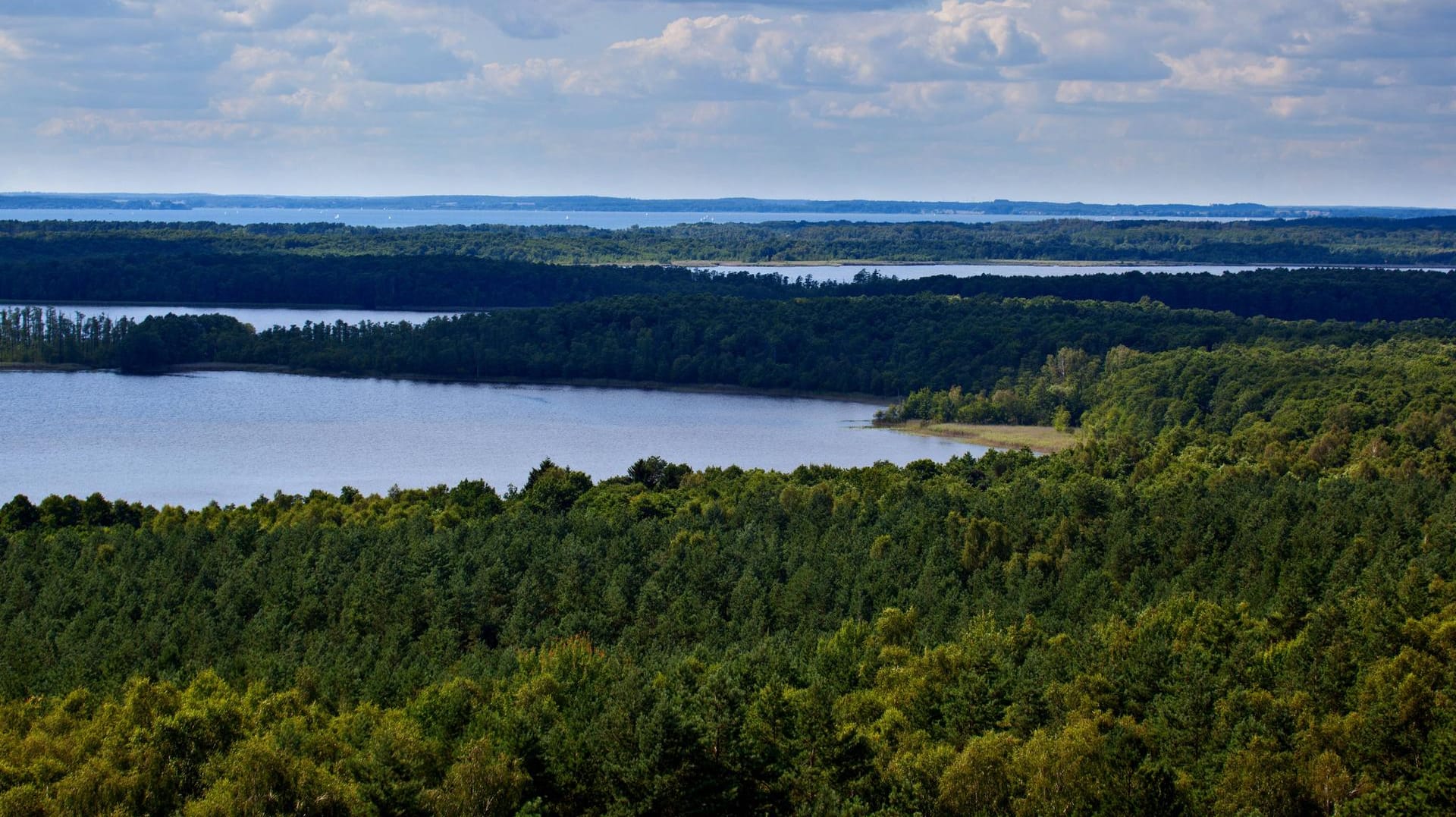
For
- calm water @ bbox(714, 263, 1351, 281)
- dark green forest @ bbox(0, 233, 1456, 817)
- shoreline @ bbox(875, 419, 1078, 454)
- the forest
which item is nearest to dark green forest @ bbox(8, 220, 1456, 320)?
the forest

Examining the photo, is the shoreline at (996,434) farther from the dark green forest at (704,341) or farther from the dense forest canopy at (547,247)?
the dense forest canopy at (547,247)

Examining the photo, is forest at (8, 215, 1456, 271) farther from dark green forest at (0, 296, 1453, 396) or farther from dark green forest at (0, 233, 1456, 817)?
dark green forest at (0, 233, 1456, 817)

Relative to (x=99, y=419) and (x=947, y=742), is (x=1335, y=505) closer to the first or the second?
(x=947, y=742)

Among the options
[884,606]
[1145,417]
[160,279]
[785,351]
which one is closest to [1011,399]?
[1145,417]

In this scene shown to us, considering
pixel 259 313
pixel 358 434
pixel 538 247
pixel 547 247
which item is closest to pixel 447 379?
pixel 358 434

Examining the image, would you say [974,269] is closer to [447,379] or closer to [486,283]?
[486,283]
